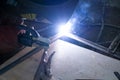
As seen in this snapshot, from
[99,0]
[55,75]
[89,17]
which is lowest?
[55,75]

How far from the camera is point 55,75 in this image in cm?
143

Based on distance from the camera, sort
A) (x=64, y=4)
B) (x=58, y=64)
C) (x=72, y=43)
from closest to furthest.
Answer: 1. (x=64, y=4)
2. (x=58, y=64)
3. (x=72, y=43)

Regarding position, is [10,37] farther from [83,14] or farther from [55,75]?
[83,14]

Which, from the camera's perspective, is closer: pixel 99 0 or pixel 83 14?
pixel 83 14

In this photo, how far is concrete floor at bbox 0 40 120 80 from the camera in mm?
1416

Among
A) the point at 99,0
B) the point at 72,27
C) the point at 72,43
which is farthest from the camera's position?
the point at 99,0

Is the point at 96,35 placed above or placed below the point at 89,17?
below

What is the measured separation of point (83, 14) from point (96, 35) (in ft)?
2.08

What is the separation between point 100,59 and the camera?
181cm

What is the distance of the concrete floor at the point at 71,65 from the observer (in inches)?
55.7

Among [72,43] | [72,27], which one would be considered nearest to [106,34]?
[72,27]

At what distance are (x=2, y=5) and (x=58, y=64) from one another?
0.78 metres

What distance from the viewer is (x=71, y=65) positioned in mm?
1602

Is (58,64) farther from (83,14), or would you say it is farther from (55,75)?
(83,14)
